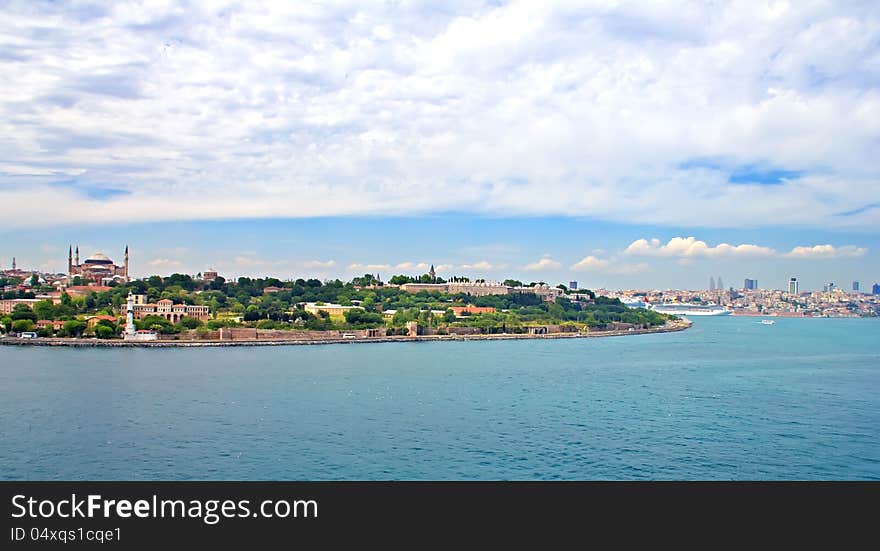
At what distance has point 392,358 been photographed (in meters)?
18.1

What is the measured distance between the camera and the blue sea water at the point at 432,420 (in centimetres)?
710

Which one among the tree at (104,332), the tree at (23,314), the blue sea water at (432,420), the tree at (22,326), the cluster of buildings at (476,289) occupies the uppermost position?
the cluster of buildings at (476,289)

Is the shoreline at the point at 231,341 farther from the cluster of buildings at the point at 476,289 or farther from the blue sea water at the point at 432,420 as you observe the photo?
the cluster of buildings at the point at 476,289

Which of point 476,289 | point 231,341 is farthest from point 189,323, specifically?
point 476,289

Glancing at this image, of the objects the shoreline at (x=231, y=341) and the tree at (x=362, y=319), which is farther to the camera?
the tree at (x=362, y=319)

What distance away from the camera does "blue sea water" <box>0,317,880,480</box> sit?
7.10 meters

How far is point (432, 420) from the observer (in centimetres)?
932

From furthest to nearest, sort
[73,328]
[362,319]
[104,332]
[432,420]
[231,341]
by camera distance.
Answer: [362,319] < [73,328] < [231,341] < [104,332] < [432,420]

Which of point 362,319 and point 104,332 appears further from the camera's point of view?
point 362,319

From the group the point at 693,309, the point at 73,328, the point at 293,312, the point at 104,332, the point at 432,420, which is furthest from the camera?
the point at 693,309

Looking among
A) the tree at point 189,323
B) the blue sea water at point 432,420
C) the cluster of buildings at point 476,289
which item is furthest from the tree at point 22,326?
the cluster of buildings at point 476,289

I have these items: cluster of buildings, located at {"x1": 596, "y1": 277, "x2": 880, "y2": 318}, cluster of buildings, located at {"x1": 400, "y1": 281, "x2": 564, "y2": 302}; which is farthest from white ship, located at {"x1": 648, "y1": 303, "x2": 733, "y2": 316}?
cluster of buildings, located at {"x1": 400, "y1": 281, "x2": 564, "y2": 302}

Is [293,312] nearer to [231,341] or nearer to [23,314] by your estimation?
[231,341]
